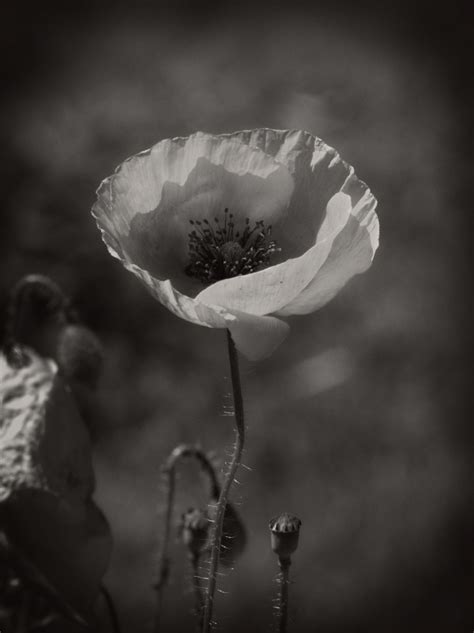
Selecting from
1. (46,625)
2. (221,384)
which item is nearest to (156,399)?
(221,384)

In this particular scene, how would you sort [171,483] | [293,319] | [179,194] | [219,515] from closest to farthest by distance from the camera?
[219,515], [179,194], [171,483], [293,319]

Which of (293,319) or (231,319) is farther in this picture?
(293,319)

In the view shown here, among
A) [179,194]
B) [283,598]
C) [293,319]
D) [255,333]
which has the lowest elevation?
[283,598]

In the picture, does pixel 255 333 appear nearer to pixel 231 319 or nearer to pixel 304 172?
pixel 231 319

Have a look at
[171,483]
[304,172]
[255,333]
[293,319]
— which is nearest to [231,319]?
[255,333]

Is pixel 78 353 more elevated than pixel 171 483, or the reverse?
pixel 78 353

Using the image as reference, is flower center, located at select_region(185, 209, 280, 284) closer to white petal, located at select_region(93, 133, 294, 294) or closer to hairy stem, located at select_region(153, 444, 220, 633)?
white petal, located at select_region(93, 133, 294, 294)

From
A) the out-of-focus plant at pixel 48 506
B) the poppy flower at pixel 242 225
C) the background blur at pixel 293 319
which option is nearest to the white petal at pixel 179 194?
the poppy flower at pixel 242 225
